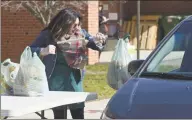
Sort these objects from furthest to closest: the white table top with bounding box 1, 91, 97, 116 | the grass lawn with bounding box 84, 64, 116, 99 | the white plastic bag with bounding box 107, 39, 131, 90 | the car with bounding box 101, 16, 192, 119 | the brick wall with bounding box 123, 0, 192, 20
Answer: the brick wall with bounding box 123, 0, 192, 20 < the grass lawn with bounding box 84, 64, 116, 99 < the white plastic bag with bounding box 107, 39, 131, 90 < the white table top with bounding box 1, 91, 97, 116 < the car with bounding box 101, 16, 192, 119

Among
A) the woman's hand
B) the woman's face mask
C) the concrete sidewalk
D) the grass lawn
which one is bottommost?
the concrete sidewalk

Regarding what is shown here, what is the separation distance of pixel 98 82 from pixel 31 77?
6.69 metres

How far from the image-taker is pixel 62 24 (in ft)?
18.1

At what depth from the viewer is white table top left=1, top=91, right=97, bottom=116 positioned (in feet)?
13.7

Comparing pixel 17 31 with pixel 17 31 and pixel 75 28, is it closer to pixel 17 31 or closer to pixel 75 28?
pixel 17 31

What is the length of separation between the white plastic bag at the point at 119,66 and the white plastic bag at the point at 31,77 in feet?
5.64

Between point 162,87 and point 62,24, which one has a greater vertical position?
point 62,24

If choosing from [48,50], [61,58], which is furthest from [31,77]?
[61,58]

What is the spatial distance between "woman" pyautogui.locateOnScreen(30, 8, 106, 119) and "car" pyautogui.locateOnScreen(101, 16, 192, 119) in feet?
2.20

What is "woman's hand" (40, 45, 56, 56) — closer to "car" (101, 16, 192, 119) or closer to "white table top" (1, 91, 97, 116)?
"white table top" (1, 91, 97, 116)

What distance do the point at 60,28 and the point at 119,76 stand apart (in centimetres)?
125

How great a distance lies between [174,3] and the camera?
70.9 feet

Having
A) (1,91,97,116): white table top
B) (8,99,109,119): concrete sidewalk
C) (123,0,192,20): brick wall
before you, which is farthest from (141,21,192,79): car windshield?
(123,0,192,20): brick wall

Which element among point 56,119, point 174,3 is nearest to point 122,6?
point 174,3
